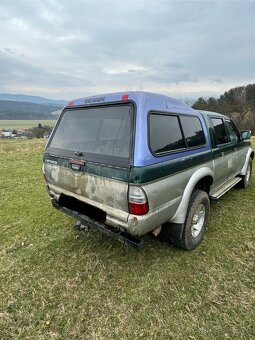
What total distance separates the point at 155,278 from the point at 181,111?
2233mm

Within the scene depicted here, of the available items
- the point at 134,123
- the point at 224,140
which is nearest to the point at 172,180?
the point at 134,123

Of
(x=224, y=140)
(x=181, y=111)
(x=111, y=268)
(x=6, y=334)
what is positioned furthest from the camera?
(x=224, y=140)

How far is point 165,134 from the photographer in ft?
9.40

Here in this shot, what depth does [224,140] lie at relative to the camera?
14.7 ft

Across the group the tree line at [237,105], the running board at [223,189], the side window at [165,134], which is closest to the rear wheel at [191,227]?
the running board at [223,189]

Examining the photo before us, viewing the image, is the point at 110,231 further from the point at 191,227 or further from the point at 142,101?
the point at 142,101

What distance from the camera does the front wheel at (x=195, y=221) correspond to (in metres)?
3.19

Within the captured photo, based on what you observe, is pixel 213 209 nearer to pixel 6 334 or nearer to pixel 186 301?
pixel 186 301

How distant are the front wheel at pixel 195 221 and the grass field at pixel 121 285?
0.50 ft

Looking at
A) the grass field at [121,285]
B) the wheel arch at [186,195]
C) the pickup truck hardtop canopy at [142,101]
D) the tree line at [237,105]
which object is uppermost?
the tree line at [237,105]

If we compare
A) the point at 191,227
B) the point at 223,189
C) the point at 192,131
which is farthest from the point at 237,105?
the point at 191,227

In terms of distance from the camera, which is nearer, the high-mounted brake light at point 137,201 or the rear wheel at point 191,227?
the high-mounted brake light at point 137,201

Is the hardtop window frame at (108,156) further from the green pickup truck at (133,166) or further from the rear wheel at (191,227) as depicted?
the rear wheel at (191,227)

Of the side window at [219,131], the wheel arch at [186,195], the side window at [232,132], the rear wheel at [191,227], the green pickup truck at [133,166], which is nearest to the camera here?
the green pickup truck at [133,166]
